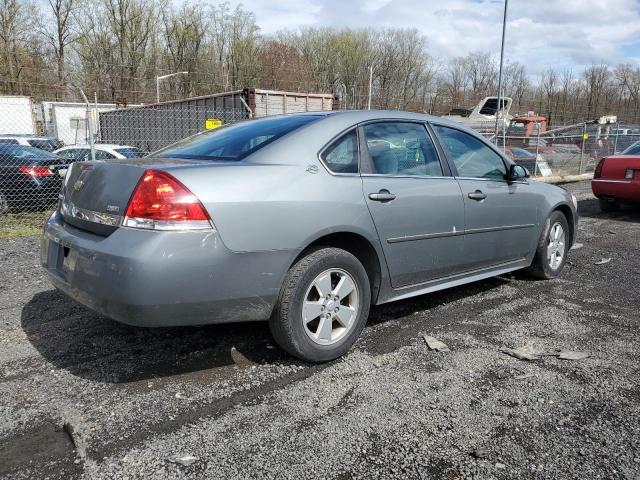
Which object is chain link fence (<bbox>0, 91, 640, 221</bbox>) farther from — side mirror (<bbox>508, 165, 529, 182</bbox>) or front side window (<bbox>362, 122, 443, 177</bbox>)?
side mirror (<bbox>508, 165, 529, 182</bbox>)

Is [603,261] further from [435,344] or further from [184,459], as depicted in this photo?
[184,459]

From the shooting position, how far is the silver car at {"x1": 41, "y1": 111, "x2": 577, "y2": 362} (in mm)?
2650

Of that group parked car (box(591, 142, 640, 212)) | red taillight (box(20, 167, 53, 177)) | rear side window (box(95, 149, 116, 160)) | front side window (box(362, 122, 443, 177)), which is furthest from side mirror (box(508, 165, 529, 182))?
rear side window (box(95, 149, 116, 160))

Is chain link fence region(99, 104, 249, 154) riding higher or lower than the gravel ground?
higher

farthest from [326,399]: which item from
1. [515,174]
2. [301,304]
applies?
[515,174]

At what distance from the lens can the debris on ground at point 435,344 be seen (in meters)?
3.53

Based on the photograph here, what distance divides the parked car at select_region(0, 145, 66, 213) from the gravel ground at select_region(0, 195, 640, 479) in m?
5.60

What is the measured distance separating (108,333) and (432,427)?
2320 millimetres

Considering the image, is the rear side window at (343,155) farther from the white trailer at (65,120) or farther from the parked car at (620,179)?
the white trailer at (65,120)

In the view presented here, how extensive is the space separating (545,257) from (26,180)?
8.54m

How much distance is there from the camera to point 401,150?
3.74m

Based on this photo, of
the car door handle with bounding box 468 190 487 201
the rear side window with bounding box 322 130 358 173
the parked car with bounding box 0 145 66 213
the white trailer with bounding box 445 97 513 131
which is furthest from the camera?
the white trailer with bounding box 445 97 513 131

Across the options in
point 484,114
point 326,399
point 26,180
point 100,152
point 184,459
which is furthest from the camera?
point 484,114

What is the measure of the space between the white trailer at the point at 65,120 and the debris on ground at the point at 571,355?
2672 centimetres
